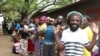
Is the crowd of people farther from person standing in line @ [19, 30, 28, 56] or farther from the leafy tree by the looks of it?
the leafy tree

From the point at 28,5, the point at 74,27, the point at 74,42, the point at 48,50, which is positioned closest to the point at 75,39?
the point at 74,42

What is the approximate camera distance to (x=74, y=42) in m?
5.82

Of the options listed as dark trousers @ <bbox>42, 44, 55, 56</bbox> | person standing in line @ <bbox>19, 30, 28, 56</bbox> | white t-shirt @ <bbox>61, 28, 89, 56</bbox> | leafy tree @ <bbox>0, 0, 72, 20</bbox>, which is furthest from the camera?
leafy tree @ <bbox>0, 0, 72, 20</bbox>

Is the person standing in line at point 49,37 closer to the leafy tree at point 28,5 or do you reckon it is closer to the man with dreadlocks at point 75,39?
the man with dreadlocks at point 75,39

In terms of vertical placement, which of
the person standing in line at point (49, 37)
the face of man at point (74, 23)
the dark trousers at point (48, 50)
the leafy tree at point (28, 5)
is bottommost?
the dark trousers at point (48, 50)

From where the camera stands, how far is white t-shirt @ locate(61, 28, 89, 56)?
5801mm

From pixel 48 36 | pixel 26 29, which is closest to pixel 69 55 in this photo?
pixel 48 36

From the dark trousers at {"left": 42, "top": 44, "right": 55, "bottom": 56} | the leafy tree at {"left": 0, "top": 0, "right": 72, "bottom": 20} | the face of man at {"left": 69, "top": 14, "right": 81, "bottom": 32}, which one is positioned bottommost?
the dark trousers at {"left": 42, "top": 44, "right": 55, "bottom": 56}

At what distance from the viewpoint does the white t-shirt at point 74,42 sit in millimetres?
5801

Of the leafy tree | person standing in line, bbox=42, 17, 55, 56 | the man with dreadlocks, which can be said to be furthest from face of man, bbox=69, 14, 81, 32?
the leafy tree

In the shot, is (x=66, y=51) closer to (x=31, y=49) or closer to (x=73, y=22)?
(x=73, y=22)

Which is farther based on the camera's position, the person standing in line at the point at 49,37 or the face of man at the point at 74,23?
the person standing in line at the point at 49,37

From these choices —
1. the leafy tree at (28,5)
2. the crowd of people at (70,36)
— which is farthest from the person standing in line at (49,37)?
the leafy tree at (28,5)

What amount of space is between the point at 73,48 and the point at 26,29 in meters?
9.10
